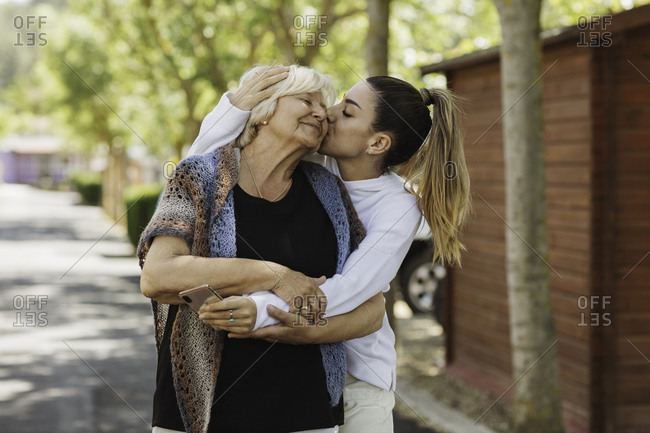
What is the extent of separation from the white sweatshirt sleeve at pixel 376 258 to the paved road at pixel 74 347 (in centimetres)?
427

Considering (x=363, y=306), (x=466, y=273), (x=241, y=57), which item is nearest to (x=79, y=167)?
(x=241, y=57)

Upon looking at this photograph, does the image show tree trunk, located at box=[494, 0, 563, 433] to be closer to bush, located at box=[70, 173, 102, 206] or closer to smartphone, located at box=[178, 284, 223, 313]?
smartphone, located at box=[178, 284, 223, 313]

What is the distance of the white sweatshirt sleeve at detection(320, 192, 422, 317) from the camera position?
2611 millimetres

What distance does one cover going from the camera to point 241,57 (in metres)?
18.4

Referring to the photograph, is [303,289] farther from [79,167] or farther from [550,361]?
[79,167]

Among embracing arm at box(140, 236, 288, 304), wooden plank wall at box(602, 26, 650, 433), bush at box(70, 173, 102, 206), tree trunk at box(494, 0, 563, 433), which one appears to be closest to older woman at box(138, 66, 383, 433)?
embracing arm at box(140, 236, 288, 304)

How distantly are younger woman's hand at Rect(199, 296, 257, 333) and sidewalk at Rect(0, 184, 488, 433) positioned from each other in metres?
4.55

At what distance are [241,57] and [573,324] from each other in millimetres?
12919

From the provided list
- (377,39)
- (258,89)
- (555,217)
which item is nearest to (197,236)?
(258,89)

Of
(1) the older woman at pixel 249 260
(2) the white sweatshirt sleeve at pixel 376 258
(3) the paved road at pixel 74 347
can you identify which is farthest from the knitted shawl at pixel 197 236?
(3) the paved road at pixel 74 347

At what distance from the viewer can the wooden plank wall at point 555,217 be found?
6.49 metres

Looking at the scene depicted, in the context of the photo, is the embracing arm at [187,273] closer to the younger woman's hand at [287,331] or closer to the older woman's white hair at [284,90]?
the younger woman's hand at [287,331]

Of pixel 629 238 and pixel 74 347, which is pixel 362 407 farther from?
pixel 74 347

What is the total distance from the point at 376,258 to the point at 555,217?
4.55 metres
